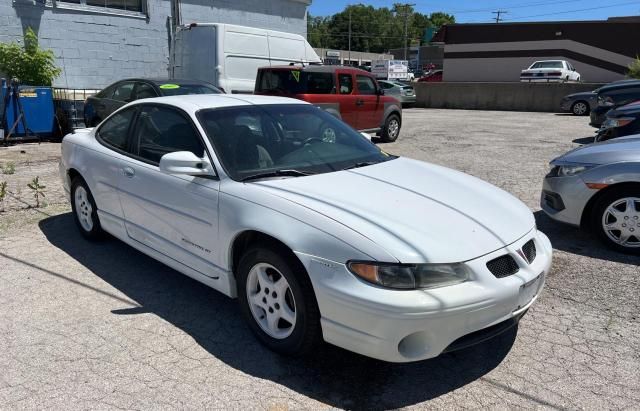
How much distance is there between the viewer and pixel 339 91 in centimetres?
1130

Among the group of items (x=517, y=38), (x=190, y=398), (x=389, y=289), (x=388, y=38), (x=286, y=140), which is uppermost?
(x=388, y=38)

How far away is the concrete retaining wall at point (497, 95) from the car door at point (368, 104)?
12898mm

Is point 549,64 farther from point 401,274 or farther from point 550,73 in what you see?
point 401,274

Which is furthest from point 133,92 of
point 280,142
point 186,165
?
point 186,165

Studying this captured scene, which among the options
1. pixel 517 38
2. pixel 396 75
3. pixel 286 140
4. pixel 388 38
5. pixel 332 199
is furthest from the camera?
pixel 388 38

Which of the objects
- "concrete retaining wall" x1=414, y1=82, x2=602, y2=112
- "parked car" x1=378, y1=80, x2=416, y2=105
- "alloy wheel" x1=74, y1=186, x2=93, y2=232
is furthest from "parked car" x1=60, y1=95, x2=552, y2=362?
"concrete retaining wall" x1=414, y1=82, x2=602, y2=112

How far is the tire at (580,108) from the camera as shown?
19.4 m

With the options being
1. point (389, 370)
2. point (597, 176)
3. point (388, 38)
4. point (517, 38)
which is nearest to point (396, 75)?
point (517, 38)

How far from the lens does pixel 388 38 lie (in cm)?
13412

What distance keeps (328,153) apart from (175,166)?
111cm

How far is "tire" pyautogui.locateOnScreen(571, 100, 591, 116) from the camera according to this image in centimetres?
1939

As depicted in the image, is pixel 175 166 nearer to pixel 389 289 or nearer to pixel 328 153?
pixel 328 153

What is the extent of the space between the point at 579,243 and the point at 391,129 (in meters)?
8.06

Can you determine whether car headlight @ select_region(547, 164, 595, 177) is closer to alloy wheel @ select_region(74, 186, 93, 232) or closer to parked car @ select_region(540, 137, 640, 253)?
parked car @ select_region(540, 137, 640, 253)
